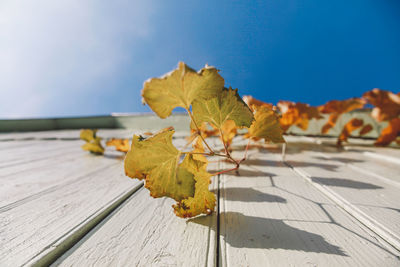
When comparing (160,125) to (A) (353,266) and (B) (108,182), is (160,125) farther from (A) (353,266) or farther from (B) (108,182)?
(A) (353,266)

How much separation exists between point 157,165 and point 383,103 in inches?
44.1

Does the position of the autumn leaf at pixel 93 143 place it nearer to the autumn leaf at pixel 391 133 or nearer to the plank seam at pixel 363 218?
the plank seam at pixel 363 218

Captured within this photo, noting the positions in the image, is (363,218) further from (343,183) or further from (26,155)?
(26,155)

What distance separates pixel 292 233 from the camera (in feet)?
0.86

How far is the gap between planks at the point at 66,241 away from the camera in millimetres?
219

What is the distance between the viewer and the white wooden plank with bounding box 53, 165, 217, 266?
0.72ft

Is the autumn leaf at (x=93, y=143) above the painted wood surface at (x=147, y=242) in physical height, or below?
above

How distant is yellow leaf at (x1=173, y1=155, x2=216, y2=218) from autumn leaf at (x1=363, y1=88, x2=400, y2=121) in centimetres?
100

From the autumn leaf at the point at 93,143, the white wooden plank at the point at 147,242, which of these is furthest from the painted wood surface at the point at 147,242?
the autumn leaf at the point at 93,143

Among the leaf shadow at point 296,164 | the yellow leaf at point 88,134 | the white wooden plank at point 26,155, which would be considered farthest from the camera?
the yellow leaf at point 88,134

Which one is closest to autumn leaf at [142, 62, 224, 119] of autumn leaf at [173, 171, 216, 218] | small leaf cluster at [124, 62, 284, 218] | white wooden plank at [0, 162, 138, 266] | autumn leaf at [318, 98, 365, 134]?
small leaf cluster at [124, 62, 284, 218]

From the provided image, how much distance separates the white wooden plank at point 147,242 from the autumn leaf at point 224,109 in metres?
0.15

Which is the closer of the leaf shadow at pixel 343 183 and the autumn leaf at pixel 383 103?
the leaf shadow at pixel 343 183

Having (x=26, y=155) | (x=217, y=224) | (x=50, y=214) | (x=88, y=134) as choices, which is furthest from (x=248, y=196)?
(x=26, y=155)
